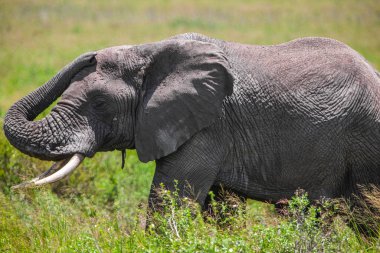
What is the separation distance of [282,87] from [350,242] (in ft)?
5.27

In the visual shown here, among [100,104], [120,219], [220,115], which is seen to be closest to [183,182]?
[220,115]

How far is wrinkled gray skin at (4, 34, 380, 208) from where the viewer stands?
7543 mm

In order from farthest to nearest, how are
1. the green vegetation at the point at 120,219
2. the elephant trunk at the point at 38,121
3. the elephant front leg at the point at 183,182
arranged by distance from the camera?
the elephant front leg at the point at 183,182 < the elephant trunk at the point at 38,121 < the green vegetation at the point at 120,219

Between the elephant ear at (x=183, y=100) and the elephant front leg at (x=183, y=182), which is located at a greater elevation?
the elephant ear at (x=183, y=100)

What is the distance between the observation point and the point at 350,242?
7.34 metres

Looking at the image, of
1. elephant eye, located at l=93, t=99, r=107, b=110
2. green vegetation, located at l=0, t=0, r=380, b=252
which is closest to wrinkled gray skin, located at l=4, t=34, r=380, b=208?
elephant eye, located at l=93, t=99, r=107, b=110

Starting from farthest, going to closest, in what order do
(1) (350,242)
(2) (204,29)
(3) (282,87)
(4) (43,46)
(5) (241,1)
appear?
(5) (241,1) < (2) (204,29) < (4) (43,46) < (3) (282,87) < (1) (350,242)

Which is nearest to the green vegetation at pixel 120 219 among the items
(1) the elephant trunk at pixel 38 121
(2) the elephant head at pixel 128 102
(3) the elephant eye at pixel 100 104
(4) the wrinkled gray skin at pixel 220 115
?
(4) the wrinkled gray skin at pixel 220 115

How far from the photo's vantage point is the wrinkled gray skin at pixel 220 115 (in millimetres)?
7543

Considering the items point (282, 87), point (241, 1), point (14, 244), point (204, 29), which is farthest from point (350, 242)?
point (241, 1)

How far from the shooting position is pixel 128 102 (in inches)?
301

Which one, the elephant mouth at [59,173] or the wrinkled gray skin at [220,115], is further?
the wrinkled gray skin at [220,115]

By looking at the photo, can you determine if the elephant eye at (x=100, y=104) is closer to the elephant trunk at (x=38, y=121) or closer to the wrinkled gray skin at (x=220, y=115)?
the wrinkled gray skin at (x=220, y=115)

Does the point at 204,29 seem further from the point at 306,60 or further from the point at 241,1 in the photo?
the point at 306,60
